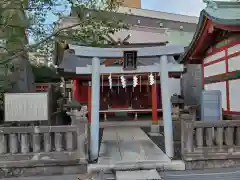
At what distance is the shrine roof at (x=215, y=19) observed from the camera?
21.6ft

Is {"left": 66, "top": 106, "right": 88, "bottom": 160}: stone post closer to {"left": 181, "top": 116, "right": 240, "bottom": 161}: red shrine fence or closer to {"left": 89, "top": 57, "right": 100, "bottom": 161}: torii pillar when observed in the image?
{"left": 89, "top": 57, "right": 100, "bottom": 161}: torii pillar

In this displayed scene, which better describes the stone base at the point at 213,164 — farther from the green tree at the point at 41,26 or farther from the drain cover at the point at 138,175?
the green tree at the point at 41,26

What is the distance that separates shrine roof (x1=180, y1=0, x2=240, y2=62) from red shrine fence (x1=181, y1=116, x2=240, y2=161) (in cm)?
248

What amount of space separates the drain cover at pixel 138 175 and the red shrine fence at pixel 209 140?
96 centimetres

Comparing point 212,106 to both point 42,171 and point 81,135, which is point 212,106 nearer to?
point 81,135

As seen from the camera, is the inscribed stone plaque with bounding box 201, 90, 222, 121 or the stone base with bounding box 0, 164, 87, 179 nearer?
the stone base with bounding box 0, 164, 87, 179

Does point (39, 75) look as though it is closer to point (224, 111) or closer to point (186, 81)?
point (186, 81)

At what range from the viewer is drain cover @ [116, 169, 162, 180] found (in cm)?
513

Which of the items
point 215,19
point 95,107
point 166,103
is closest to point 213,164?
point 166,103

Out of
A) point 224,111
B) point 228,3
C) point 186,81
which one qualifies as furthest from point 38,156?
point 186,81

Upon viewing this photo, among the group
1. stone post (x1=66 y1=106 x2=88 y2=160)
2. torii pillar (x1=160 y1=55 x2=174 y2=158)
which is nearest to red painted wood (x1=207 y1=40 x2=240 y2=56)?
torii pillar (x1=160 y1=55 x2=174 y2=158)

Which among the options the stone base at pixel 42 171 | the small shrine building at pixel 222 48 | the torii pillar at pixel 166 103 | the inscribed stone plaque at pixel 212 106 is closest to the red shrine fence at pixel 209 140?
Answer: the torii pillar at pixel 166 103

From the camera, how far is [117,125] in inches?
509

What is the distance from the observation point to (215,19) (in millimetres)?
6848
